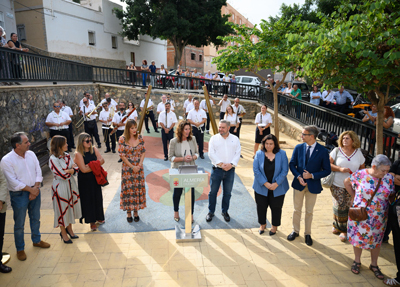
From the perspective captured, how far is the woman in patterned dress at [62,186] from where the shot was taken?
14.3 ft

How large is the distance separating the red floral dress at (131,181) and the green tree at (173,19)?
2096 centimetres

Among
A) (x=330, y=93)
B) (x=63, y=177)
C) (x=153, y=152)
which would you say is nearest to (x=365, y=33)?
(x=63, y=177)

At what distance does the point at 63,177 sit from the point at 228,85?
13734 mm

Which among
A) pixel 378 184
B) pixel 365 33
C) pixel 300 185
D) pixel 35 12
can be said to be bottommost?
pixel 300 185

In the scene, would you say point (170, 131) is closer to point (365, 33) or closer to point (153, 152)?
point (153, 152)

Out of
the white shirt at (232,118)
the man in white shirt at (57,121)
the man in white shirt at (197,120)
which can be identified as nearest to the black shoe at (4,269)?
the man in white shirt at (57,121)

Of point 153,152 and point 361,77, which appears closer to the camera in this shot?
point 361,77

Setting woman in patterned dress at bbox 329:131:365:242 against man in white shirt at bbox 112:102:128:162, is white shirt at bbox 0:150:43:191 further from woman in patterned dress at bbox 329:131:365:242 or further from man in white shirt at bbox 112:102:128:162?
man in white shirt at bbox 112:102:128:162

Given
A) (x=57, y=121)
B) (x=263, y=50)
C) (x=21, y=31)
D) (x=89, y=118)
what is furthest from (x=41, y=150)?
(x=21, y=31)

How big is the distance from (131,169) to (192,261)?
1.97 m

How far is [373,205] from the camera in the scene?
12.1 ft

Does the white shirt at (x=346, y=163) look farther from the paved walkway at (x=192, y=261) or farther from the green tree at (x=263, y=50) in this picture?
the green tree at (x=263, y=50)

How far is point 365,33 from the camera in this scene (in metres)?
4.27

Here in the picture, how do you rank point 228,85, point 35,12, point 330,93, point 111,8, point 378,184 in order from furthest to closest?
point 111,8 → point 35,12 → point 228,85 → point 330,93 → point 378,184
